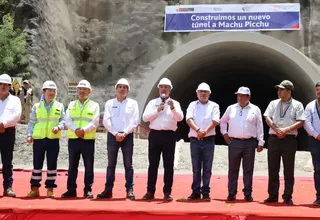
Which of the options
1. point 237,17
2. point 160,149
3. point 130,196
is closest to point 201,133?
point 160,149

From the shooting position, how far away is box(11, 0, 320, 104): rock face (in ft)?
64.7

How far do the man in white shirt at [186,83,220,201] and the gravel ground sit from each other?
5393 millimetres

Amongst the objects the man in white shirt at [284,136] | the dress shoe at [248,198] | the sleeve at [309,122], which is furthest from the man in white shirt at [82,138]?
the sleeve at [309,122]

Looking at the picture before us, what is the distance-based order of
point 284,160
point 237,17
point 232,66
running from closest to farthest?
1. point 284,160
2. point 237,17
3. point 232,66

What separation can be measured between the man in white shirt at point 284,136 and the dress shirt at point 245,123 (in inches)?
11.8

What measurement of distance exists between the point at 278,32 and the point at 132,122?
1405 centimetres

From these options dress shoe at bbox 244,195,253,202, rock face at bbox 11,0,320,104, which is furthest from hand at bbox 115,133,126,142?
rock face at bbox 11,0,320,104

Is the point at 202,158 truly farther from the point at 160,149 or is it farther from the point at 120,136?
the point at 120,136

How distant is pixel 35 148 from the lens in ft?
24.3

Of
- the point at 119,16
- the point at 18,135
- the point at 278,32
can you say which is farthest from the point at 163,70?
the point at 18,135

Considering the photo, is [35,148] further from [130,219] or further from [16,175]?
[16,175]

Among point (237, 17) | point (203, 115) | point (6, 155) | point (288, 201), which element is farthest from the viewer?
point (237, 17)

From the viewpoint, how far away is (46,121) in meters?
7.43

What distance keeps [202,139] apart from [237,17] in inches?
533
